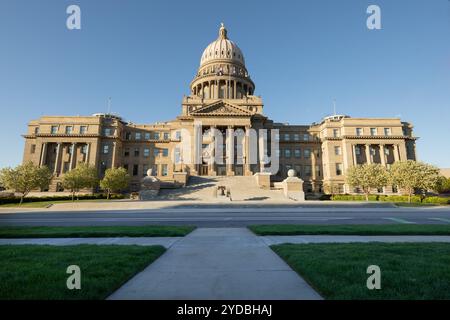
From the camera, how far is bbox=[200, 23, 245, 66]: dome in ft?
282

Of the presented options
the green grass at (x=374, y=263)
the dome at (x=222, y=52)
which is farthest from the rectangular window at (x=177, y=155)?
the green grass at (x=374, y=263)

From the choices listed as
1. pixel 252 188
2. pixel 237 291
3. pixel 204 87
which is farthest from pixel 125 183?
pixel 237 291

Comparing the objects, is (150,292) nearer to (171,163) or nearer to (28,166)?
(28,166)

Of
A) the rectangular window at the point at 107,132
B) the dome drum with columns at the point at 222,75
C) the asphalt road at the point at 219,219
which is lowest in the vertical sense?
the asphalt road at the point at 219,219

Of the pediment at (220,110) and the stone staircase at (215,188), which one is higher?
the pediment at (220,110)

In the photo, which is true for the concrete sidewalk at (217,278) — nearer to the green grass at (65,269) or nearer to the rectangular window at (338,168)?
the green grass at (65,269)

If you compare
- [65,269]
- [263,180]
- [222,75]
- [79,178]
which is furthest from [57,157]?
[65,269]

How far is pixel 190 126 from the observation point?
63.2 metres

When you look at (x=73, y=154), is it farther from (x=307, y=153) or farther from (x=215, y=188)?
(x=307, y=153)

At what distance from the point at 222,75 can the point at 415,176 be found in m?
56.6

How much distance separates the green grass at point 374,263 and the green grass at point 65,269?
343cm

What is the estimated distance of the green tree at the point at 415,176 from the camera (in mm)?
39938

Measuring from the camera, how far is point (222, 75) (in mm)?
77625
